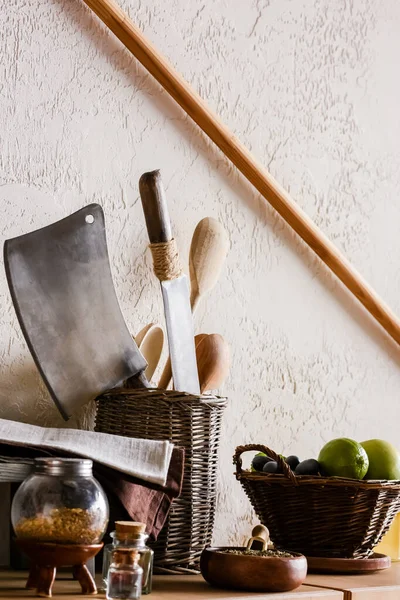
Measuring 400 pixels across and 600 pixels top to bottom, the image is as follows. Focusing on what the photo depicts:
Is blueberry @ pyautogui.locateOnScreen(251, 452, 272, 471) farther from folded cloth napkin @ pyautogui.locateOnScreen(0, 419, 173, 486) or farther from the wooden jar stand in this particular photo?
the wooden jar stand

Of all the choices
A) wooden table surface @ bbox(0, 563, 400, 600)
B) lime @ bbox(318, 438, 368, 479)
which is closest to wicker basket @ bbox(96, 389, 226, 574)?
wooden table surface @ bbox(0, 563, 400, 600)

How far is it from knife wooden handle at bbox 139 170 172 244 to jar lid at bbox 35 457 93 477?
0.31 meters

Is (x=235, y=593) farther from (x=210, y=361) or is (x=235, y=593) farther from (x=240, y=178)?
(x=240, y=178)

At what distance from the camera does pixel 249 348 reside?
1.23 meters

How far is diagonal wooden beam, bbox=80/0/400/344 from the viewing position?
1.13 m

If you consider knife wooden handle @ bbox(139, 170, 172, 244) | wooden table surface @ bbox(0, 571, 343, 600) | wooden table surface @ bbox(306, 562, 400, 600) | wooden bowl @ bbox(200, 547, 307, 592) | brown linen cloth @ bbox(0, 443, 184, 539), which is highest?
knife wooden handle @ bbox(139, 170, 172, 244)

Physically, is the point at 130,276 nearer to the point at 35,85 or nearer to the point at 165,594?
the point at 35,85

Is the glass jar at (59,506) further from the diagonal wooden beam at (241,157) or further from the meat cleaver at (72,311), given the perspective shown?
the diagonal wooden beam at (241,157)

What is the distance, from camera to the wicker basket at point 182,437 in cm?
92

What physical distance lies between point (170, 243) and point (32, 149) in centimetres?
22

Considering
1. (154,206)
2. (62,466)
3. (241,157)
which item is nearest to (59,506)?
(62,466)

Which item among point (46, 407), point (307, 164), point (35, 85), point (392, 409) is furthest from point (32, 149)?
point (392, 409)

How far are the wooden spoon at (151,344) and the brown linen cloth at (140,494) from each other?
0.65 ft

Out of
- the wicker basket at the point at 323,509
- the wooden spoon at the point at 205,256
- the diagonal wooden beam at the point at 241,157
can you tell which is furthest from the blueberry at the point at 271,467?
the diagonal wooden beam at the point at 241,157
